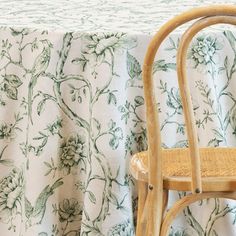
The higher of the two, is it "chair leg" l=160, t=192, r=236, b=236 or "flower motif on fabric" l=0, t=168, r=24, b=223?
"flower motif on fabric" l=0, t=168, r=24, b=223

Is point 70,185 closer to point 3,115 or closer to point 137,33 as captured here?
point 3,115

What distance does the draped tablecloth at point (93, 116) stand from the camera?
1.24m

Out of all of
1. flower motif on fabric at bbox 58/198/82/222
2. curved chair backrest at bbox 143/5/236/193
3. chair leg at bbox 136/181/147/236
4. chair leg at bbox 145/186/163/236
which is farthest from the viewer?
flower motif on fabric at bbox 58/198/82/222

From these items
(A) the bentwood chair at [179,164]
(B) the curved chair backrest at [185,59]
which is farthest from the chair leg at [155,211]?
(B) the curved chair backrest at [185,59]

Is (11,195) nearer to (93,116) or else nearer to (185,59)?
(93,116)

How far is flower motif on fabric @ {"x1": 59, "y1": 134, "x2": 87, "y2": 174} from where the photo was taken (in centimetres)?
131

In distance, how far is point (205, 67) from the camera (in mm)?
1243

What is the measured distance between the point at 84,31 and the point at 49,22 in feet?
0.67

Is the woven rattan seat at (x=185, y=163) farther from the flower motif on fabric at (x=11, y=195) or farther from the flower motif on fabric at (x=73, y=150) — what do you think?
the flower motif on fabric at (x=11, y=195)

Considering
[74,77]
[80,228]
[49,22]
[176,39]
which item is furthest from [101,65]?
[80,228]

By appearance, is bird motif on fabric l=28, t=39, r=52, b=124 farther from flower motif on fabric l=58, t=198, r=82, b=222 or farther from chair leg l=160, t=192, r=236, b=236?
chair leg l=160, t=192, r=236, b=236

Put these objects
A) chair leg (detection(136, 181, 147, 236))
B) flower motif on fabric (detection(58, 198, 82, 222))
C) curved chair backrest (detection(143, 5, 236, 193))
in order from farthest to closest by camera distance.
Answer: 1. flower motif on fabric (detection(58, 198, 82, 222))
2. chair leg (detection(136, 181, 147, 236))
3. curved chair backrest (detection(143, 5, 236, 193))

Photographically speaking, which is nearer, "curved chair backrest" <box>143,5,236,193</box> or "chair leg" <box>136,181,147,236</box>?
"curved chair backrest" <box>143,5,236,193</box>

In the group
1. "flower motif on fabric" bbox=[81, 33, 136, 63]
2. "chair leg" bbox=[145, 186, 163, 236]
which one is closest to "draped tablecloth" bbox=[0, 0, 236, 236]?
"flower motif on fabric" bbox=[81, 33, 136, 63]
